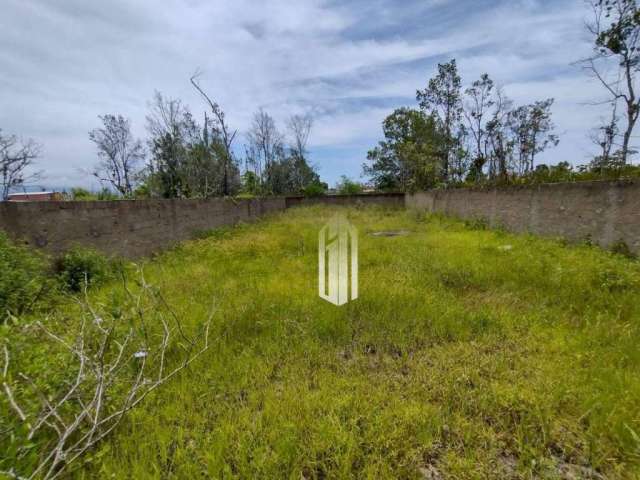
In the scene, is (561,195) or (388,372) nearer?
(388,372)

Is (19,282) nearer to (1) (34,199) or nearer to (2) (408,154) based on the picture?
(1) (34,199)

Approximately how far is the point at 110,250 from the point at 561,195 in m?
7.96

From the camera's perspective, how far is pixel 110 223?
4273mm

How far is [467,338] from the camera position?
86.8 inches

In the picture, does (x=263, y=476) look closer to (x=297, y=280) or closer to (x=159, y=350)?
(x=159, y=350)

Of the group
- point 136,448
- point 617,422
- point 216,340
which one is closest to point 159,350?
point 216,340

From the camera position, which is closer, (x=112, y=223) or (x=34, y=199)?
(x=112, y=223)

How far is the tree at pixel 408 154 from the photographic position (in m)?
14.4

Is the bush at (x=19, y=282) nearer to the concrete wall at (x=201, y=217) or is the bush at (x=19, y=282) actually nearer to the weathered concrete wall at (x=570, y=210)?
the concrete wall at (x=201, y=217)

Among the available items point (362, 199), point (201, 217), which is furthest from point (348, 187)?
point (201, 217)

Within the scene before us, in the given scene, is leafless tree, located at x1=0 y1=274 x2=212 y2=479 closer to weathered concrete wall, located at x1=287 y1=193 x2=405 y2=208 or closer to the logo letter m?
the logo letter m

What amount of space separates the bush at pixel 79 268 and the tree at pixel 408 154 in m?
13.8

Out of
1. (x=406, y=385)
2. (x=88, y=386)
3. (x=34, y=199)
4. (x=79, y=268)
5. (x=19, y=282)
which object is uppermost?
(x=34, y=199)

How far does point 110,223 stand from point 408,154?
573 inches
